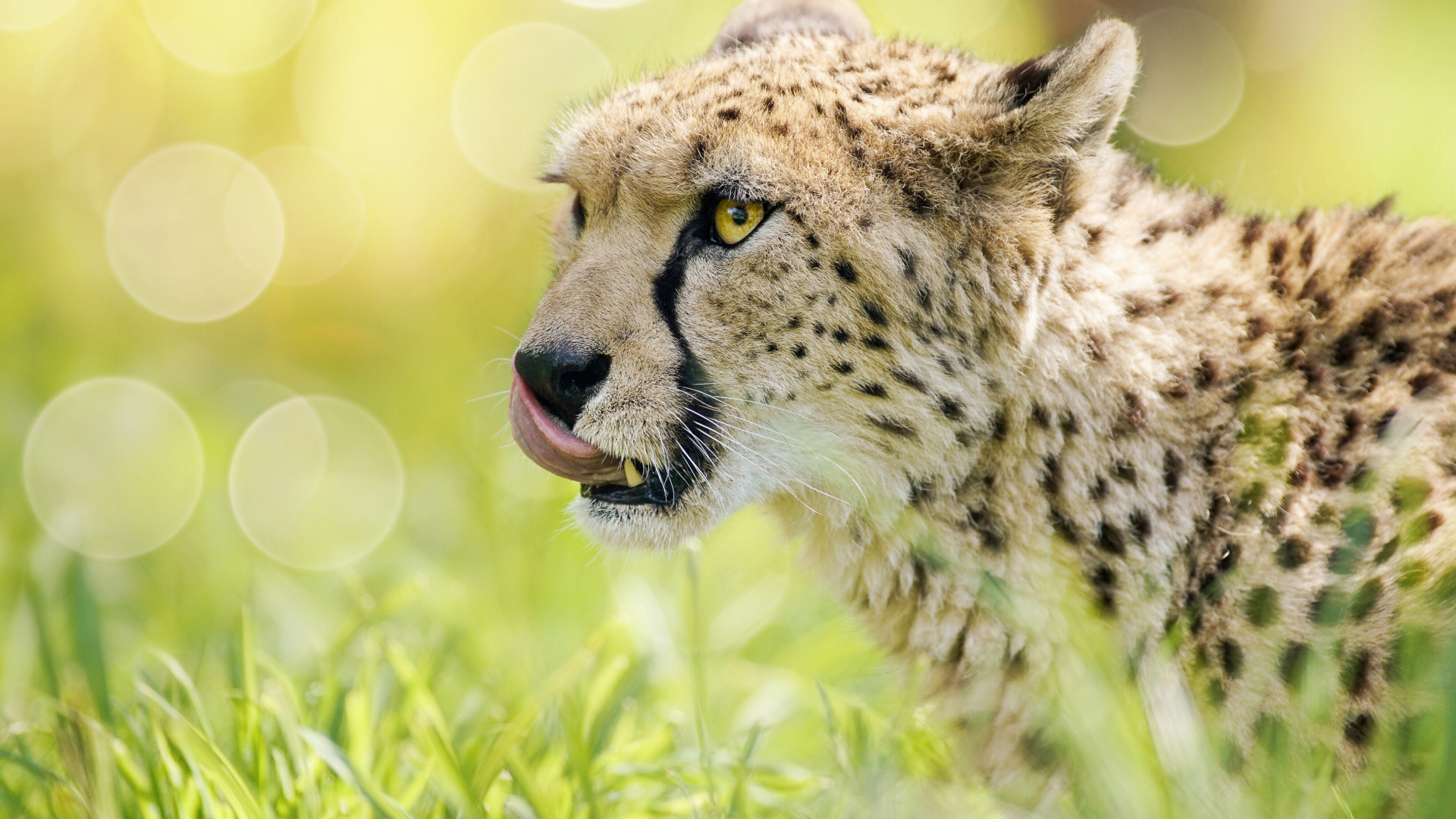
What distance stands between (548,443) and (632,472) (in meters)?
0.21

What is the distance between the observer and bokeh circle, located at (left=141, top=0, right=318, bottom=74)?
712 cm

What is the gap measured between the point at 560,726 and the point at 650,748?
25 cm

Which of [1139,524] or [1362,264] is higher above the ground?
[1362,264]

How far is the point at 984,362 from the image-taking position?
8.46 ft

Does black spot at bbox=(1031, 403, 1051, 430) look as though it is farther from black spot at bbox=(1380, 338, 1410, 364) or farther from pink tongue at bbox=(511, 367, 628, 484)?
pink tongue at bbox=(511, 367, 628, 484)

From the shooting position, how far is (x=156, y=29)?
7066 millimetres

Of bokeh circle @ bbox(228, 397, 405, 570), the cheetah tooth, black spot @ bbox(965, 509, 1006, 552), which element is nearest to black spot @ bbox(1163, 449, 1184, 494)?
black spot @ bbox(965, 509, 1006, 552)

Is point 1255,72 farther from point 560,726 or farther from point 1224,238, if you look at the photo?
point 560,726

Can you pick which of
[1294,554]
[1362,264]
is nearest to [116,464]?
[1294,554]

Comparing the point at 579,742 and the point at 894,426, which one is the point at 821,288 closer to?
the point at 894,426

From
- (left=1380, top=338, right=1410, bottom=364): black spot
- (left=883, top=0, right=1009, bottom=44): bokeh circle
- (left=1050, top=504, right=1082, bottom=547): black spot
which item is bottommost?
(left=1050, top=504, right=1082, bottom=547): black spot

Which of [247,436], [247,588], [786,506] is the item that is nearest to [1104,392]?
[786,506]

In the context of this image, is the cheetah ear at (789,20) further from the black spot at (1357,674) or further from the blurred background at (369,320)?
the black spot at (1357,674)

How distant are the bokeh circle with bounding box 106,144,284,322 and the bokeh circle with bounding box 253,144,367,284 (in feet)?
0.25
